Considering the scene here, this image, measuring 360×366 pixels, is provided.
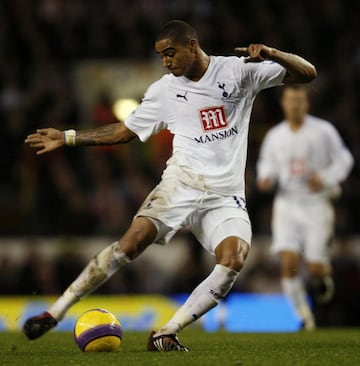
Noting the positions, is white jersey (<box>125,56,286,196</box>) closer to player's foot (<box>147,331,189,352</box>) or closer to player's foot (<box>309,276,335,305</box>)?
player's foot (<box>147,331,189,352</box>)

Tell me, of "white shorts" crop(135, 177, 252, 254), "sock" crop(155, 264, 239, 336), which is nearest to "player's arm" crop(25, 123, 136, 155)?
"white shorts" crop(135, 177, 252, 254)

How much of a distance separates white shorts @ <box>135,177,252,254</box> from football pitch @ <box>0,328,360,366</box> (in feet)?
2.91

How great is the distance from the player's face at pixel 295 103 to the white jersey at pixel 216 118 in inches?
179

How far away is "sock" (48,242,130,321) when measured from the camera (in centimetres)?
830

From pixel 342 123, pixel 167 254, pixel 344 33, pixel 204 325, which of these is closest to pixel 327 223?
pixel 204 325

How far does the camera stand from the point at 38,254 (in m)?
16.2

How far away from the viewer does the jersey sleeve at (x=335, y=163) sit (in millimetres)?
12641

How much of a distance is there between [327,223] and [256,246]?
3.56 m

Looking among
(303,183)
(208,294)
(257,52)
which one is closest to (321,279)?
(303,183)

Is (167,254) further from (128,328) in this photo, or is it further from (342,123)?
(342,123)

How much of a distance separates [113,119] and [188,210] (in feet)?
32.1

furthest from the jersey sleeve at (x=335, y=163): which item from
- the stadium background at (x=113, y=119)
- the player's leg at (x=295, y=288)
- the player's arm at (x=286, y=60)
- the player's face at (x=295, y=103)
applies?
the player's arm at (x=286, y=60)

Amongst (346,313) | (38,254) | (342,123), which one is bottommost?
(346,313)

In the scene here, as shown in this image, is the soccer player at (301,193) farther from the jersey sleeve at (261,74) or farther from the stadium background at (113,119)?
the jersey sleeve at (261,74)
